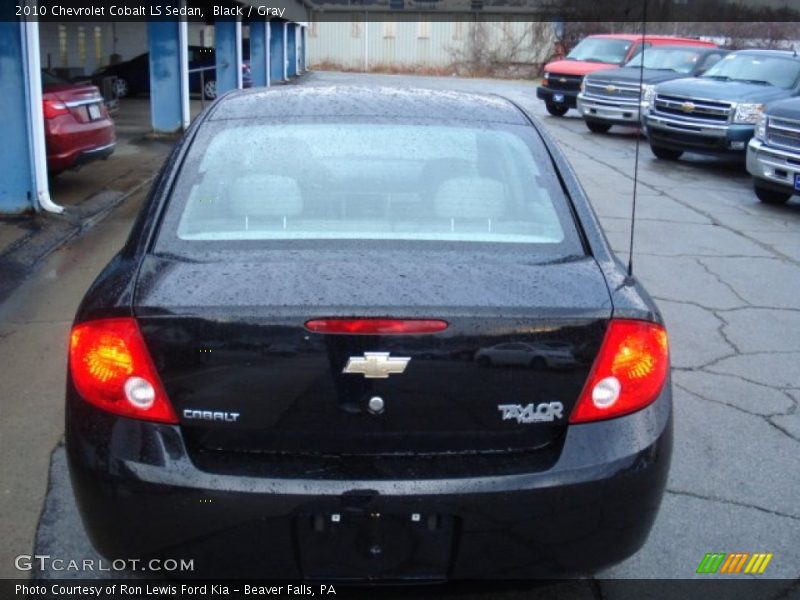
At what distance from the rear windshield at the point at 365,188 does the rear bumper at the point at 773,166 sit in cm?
815

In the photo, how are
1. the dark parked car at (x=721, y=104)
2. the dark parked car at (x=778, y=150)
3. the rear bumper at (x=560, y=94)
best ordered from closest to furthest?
the dark parked car at (x=778, y=150) < the dark parked car at (x=721, y=104) < the rear bumper at (x=560, y=94)

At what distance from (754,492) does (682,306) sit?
305cm

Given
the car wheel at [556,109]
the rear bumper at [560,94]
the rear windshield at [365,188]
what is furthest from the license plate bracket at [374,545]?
the car wheel at [556,109]

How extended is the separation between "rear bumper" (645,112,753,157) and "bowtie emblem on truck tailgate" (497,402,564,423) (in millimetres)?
13003

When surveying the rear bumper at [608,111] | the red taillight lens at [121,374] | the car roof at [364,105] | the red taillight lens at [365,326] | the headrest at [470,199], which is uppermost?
the car roof at [364,105]

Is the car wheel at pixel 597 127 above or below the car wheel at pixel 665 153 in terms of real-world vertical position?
above

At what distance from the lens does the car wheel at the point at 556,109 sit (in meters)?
23.2

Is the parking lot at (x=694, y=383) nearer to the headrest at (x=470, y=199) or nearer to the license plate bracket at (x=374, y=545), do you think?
the license plate bracket at (x=374, y=545)

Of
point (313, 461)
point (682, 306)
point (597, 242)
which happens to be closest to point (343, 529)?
point (313, 461)

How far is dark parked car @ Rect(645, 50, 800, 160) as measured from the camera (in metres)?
14.3

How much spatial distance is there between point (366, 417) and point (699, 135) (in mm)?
13447

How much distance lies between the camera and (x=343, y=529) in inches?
96.8

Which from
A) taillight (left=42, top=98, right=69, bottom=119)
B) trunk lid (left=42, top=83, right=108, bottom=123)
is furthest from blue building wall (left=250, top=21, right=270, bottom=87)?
taillight (left=42, top=98, right=69, bottom=119)

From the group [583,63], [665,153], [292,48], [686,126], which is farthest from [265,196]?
[292,48]
